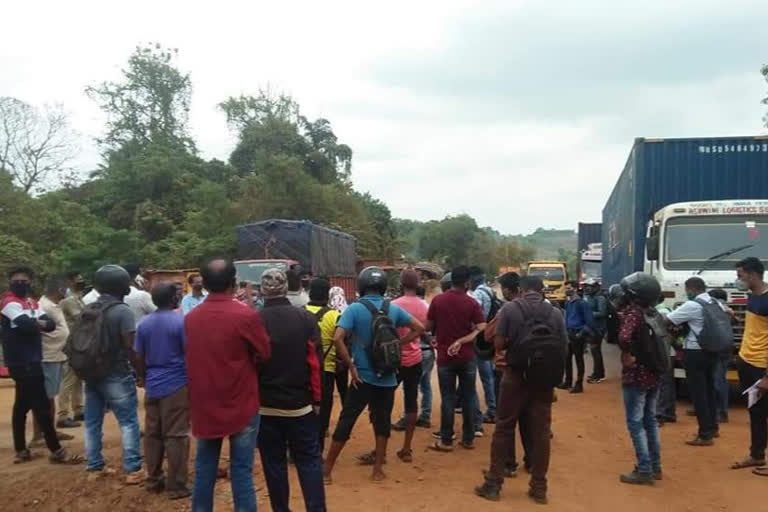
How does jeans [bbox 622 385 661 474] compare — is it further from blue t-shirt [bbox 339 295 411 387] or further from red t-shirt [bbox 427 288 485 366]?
blue t-shirt [bbox 339 295 411 387]

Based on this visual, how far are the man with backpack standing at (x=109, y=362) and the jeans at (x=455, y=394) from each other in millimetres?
2863

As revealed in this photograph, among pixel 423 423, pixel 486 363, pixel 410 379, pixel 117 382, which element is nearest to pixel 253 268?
pixel 423 423

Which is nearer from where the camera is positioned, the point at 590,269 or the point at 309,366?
the point at 309,366

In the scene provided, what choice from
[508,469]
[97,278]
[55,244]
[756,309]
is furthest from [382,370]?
[55,244]

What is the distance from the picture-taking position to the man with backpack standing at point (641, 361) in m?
5.54

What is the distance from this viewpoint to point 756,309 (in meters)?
6.23

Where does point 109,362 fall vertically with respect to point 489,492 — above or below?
above

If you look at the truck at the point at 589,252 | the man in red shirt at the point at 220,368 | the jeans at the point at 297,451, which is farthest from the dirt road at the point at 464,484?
the truck at the point at 589,252

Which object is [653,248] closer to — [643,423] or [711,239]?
[711,239]

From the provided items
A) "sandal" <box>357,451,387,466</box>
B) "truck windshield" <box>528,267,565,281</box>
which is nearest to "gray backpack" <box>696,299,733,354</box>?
"sandal" <box>357,451,387,466</box>

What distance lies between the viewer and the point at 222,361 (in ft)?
13.1

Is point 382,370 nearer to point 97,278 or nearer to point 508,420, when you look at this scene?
point 508,420

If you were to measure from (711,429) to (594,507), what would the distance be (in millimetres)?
2657

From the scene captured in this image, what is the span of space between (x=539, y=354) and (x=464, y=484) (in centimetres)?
147
